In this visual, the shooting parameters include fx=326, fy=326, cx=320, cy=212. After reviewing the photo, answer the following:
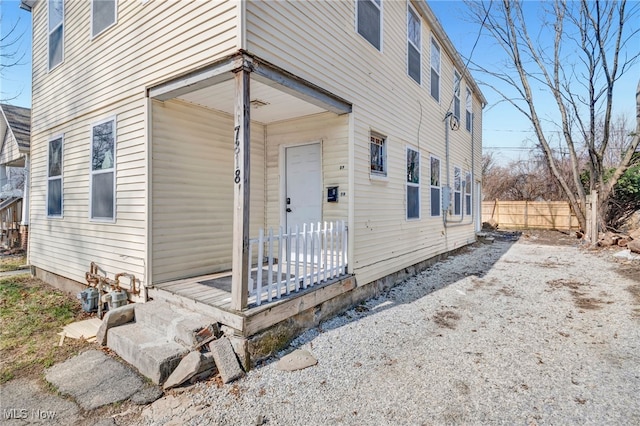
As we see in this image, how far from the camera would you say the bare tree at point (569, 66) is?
11.1 m

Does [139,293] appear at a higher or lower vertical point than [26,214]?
lower

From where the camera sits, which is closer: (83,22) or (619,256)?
(83,22)

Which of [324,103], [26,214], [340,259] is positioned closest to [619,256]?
[340,259]

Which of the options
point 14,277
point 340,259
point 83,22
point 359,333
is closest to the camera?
point 359,333

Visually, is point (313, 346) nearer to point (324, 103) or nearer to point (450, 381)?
point (450, 381)

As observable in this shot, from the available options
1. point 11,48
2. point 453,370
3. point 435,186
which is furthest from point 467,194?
point 11,48

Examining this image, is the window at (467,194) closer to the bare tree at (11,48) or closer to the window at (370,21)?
the window at (370,21)

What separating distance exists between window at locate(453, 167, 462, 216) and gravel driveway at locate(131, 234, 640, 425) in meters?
4.84

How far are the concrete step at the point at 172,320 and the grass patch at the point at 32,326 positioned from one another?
2.37ft

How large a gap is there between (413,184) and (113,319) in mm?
5946

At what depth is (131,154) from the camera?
445cm

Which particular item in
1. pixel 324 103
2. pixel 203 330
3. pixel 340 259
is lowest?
pixel 203 330

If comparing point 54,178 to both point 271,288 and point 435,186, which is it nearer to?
point 271,288

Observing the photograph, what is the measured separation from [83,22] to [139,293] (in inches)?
191
